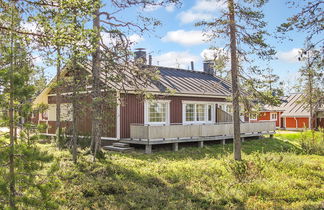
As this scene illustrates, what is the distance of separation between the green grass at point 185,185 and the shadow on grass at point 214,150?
1.54m

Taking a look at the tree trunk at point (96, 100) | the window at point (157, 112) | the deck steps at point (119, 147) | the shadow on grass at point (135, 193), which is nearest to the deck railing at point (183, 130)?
the deck steps at point (119, 147)

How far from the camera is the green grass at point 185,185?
764cm

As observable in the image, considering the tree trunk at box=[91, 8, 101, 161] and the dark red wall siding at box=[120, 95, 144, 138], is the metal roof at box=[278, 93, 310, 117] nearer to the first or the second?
the dark red wall siding at box=[120, 95, 144, 138]

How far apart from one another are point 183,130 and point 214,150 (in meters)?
2.10

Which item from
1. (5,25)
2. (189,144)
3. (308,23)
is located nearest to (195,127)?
(189,144)

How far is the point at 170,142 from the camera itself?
16438 millimetres

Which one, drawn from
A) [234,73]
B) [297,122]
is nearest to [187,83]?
[234,73]

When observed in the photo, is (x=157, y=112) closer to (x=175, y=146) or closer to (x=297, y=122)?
(x=175, y=146)

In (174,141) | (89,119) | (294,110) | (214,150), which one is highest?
(294,110)

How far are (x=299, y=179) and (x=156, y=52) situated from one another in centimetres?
680

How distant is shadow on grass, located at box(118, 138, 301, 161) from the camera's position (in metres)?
14.6

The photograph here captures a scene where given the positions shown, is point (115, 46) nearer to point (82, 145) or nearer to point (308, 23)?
point (82, 145)

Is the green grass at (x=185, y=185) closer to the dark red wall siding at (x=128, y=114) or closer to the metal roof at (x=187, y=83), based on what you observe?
the dark red wall siding at (x=128, y=114)

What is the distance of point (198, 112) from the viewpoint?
21469 mm
